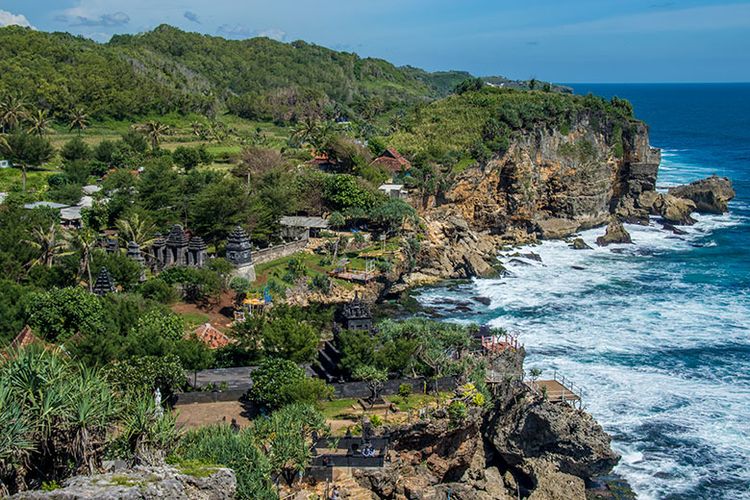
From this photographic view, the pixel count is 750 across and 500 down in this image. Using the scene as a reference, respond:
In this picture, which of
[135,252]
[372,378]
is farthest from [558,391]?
[135,252]

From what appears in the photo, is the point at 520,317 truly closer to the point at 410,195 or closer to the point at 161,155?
A: the point at 410,195

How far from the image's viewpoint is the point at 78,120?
9075cm

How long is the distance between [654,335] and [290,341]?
27.2m

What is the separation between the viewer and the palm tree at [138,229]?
50.4 m

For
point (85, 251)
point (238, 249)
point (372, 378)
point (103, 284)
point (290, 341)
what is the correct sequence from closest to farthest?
point (372, 378), point (290, 341), point (103, 284), point (85, 251), point (238, 249)

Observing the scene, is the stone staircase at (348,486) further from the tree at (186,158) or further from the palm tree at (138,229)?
the tree at (186,158)

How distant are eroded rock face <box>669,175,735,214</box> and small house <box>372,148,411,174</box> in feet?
108

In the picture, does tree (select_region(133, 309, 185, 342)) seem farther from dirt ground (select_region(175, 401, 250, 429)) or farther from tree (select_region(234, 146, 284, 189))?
tree (select_region(234, 146, 284, 189))

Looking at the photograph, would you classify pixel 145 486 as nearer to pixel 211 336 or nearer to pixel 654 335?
pixel 211 336

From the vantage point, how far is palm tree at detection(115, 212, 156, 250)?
165 feet

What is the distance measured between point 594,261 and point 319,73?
119233mm

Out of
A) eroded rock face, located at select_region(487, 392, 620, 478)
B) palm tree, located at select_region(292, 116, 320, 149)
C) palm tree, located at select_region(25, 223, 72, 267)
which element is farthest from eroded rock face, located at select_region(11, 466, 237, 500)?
palm tree, located at select_region(292, 116, 320, 149)

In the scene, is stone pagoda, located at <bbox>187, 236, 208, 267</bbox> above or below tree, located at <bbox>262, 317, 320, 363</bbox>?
above

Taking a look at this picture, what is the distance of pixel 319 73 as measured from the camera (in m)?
175
